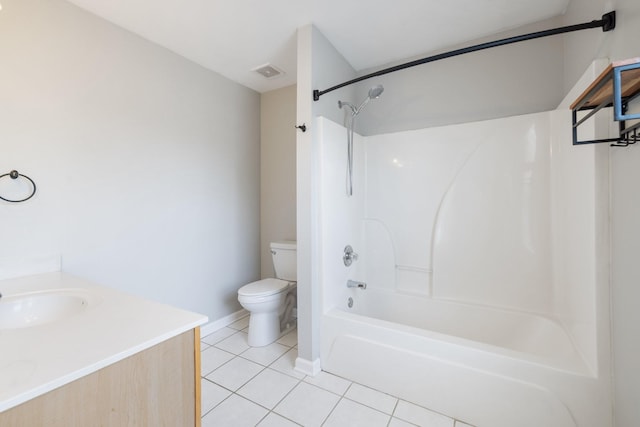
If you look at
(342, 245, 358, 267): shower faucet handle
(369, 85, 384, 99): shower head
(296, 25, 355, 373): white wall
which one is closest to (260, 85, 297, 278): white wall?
(342, 245, 358, 267): shower faucet handle

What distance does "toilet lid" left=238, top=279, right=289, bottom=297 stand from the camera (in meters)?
2.13

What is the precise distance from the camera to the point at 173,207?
6.93 ft

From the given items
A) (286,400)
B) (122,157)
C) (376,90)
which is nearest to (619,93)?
(376,90)

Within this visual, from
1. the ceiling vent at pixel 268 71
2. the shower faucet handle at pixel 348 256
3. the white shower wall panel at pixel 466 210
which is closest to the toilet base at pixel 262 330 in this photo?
the shower faucet handle at pixel 348 256

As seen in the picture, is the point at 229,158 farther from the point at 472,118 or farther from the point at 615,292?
the point at 615,292

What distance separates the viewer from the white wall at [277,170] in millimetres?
2710

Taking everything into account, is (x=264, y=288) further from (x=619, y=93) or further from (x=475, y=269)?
(x=619, y=93)

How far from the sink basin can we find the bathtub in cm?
134

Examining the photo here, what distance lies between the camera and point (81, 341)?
74cm

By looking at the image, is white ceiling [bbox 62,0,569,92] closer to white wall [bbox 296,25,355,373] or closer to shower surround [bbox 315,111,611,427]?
white wall [bbox 296,25,355,373]

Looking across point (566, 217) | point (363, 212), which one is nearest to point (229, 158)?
point (363, 212)

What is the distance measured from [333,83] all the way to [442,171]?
1106 millimetres

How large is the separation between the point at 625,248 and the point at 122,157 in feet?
8.96

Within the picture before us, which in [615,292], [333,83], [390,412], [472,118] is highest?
[333,83]
